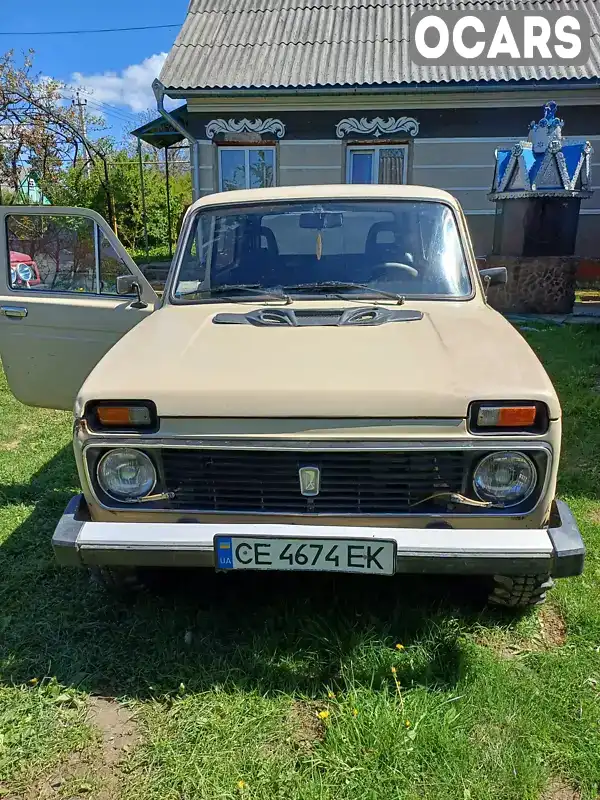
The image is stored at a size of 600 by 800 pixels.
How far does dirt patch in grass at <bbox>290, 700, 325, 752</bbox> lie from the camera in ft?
7.43

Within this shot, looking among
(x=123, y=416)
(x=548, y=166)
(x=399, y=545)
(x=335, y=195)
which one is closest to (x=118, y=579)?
(x=123, y=416)

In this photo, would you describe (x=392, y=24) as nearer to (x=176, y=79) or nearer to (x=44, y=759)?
(x=176, y=79)

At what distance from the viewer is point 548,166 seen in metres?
9.30

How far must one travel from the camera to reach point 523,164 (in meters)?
9.37

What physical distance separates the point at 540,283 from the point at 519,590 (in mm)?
7648

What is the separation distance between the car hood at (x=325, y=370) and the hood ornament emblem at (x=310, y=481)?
22 centimetres

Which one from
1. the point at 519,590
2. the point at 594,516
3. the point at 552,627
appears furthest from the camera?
the point at 594,516

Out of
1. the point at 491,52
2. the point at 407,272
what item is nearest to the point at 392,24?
the point at 491,52

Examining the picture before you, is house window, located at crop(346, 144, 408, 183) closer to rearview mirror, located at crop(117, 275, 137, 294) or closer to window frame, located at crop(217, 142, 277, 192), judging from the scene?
window frame, located at crop(217, 142, 277, 192)

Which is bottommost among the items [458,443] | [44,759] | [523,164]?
[44,759]

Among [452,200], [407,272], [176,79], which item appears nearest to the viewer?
[407,272]

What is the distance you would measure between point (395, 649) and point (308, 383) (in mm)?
1214

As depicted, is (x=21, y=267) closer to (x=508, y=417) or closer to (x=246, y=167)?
(x=508, y=417)

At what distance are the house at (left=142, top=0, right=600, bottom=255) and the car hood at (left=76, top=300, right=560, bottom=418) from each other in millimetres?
9677
